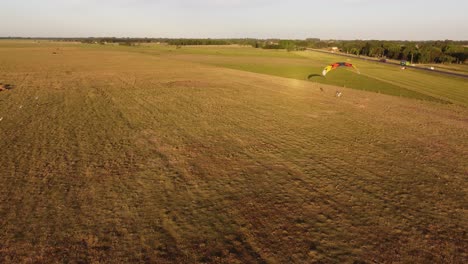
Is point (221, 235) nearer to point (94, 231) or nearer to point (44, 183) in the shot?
point (94, 231)

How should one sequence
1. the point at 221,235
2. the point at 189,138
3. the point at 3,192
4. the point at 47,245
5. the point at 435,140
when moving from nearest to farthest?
the point at 47,245 < the point at 221,235 < the point at 3,192 < the point at 189,138 < the point at 435,140

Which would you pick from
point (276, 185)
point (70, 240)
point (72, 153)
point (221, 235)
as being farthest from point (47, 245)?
point (276, 185)

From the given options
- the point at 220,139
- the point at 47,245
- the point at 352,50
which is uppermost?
the point at 352,50

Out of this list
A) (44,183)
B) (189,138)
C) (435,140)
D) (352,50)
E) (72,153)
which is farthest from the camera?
(352,50)

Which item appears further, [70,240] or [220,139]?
[220,139]

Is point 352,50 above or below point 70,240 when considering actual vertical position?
above

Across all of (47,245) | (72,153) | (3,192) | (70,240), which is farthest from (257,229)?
(72,153)

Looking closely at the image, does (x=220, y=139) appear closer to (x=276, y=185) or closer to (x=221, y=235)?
(x=276, y=185)
